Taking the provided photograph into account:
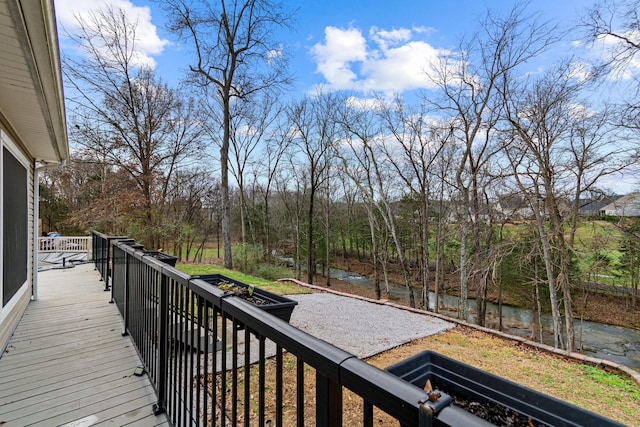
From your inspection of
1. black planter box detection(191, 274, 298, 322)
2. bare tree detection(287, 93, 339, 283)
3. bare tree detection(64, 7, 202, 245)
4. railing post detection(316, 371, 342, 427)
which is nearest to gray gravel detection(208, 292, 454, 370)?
black planter box detection(191, 274, 298, 322)

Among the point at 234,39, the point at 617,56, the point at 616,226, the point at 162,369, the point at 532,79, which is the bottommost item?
the point at 162,369

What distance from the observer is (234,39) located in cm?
1145

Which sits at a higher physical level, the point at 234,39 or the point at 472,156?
the point at 234,39

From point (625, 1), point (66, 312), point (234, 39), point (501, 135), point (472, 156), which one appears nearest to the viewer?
point (66, 312)

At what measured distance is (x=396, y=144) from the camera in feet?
40.1

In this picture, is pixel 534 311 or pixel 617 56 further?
pixel 534 311

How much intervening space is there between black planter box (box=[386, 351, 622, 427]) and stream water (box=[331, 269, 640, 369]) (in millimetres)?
11018

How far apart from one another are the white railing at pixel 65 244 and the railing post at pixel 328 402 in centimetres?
1503

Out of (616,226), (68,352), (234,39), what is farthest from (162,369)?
(234,39)

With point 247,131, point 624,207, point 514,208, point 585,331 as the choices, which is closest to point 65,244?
point 247,131

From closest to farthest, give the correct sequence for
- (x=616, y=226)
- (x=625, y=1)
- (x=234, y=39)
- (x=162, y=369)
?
1. (x=162, y=369)
2. (x=625, y=1)
3. (x=616, y=226)
4. (x=234, y=39)

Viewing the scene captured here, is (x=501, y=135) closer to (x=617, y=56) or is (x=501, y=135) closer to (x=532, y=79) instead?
(x=532, y=79)

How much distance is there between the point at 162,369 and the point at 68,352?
192cm

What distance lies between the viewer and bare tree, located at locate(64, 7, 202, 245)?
10891 mm
